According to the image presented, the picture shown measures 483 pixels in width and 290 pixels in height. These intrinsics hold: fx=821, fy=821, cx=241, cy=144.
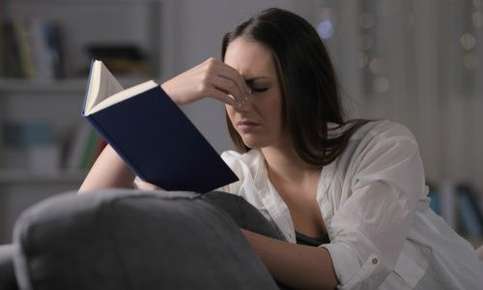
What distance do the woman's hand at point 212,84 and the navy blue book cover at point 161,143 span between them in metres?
0.22

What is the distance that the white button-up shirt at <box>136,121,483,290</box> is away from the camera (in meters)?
1.22

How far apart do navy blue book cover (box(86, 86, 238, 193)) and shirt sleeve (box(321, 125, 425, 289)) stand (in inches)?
9.0

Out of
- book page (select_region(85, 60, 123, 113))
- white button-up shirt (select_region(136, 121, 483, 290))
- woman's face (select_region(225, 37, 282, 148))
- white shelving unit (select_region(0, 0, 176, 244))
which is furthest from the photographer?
white shelving unit (select_region(0, 0, 176, 244))

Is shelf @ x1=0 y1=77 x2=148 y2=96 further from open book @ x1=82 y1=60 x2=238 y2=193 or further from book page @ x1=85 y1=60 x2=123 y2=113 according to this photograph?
open book @ x1=82 y1=60 x2=238 y2=193

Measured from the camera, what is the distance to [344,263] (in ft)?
3.88

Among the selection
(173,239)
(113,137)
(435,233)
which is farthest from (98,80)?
(435,233)

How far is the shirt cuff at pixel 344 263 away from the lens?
118 centimetres

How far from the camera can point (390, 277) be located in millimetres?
1320

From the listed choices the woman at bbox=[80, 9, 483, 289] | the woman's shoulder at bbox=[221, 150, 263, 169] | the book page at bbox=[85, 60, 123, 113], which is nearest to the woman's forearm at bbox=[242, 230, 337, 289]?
the woman at bbox=[80, 9, 483, 289]

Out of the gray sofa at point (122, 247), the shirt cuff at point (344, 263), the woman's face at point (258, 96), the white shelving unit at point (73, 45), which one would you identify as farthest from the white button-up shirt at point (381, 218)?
the white shelving unit at point (73, 45)

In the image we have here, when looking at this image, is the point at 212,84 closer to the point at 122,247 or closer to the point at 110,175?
the point at 110,175

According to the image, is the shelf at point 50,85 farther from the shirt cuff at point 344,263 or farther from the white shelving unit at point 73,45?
the shirt cuff at point 344,263

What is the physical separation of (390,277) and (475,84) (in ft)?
7.79

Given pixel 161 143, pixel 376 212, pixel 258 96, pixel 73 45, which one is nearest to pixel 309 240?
pixel 376 212
